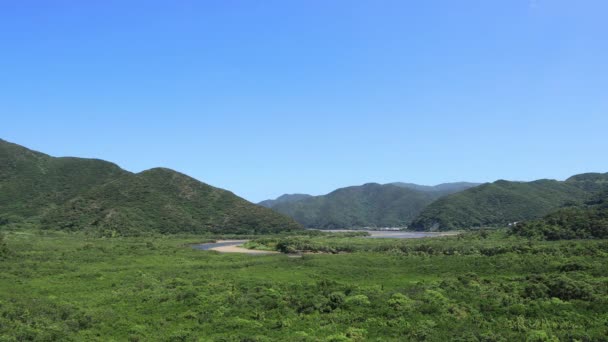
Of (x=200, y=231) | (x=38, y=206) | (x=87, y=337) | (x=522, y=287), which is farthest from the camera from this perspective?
(x=38, y=206)

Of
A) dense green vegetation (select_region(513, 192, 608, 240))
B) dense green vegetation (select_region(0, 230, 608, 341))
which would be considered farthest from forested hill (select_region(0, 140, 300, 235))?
dense green vegetation (select_region(0, 230, 608, 341))

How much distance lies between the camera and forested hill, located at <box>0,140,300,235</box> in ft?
501

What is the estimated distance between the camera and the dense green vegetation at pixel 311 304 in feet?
89.0

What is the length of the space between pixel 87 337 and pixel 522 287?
33435mm

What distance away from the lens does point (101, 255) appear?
72.9 metres

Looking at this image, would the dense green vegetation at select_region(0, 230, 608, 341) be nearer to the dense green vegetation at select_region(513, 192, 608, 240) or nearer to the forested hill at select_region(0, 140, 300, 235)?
the dense green vegetation at select_region(513, 192, 608, 240)

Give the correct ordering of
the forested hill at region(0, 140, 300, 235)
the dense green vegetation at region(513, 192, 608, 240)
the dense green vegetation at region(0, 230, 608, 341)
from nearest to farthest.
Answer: the dense green vegetation at region(0, 230, 608, 341), the dense green vegetation at region(513, 192, 608, 240), the forested hill at region(0, 140, 300, 235)

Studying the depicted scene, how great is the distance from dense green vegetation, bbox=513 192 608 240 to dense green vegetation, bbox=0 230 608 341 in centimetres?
3320

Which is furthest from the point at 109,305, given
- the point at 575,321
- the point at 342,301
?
the point at 575,321

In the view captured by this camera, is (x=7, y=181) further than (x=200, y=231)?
Yes

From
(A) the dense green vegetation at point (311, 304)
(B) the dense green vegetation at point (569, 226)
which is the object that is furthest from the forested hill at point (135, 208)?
(A) the dense green vegetation at point (311, 304)

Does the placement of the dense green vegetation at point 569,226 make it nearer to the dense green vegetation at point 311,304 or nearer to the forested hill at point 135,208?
the dense green vegetation at point 311,304

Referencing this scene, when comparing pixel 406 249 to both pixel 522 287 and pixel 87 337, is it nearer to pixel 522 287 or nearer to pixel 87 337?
pixel 522 287

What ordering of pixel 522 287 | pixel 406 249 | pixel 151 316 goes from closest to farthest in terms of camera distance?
pixel 151 316 → pixel 522 287 → pixel 406 249
